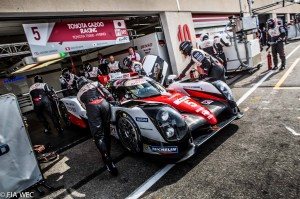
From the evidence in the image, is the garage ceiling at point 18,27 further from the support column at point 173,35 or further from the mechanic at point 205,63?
the mechanic at point 205,63

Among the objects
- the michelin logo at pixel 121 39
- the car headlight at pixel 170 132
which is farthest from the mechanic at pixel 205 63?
the michelin logo at pixel 121 39

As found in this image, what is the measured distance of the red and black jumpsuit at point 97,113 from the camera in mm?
3672

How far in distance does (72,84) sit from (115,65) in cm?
358

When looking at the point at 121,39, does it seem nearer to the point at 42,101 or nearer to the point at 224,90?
the point at 42,101

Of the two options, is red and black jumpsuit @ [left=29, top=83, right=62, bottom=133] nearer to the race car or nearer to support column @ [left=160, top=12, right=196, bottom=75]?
the race car

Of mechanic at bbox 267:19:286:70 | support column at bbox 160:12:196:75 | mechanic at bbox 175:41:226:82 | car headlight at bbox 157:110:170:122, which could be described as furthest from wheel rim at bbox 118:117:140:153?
mechanic at bbox 267:19:286:70

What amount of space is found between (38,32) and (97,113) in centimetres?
508

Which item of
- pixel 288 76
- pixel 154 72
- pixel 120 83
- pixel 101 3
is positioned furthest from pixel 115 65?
pixel 288 76

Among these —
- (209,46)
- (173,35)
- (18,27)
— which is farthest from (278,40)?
(18,27)

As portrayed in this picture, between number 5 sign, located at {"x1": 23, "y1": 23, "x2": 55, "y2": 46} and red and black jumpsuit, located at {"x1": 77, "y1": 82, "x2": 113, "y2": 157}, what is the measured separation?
4446 mm

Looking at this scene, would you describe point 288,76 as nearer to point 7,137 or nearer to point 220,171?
point 220,171

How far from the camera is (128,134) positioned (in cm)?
393

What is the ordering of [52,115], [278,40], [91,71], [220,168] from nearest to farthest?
1. [220,168]
2. [52,115]
3. [278,40]
4. [91,71]

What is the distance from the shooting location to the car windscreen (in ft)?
15.1
